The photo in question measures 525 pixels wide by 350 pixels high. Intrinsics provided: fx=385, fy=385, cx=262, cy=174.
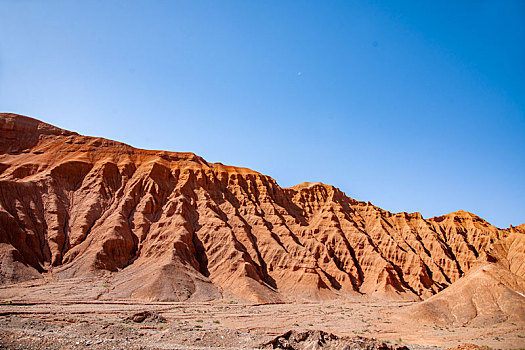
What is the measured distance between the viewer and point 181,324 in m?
37.3

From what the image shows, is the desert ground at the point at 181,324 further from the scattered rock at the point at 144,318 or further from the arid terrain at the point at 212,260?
the arid terrain at the point at 212,260

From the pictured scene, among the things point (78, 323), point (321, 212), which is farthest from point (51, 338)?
point (321, 212)

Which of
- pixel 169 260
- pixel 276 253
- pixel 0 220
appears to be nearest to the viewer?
pixel 0 220

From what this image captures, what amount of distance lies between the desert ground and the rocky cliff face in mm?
5487

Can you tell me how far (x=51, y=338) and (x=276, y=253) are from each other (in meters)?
57.7

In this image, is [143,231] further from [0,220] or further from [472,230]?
[472,230]

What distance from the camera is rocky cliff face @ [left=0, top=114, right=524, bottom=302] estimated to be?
206ft

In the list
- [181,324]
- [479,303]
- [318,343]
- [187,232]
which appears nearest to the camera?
[318,343]

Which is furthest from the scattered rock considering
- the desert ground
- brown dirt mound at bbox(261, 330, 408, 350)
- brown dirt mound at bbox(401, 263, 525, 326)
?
brown dirt mound at bbox(401, 263, 525, 326)

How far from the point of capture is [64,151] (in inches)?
3312

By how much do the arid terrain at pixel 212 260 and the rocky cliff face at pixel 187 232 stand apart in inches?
12.5

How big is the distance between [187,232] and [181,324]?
37115 mm

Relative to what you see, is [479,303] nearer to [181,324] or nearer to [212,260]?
[181,324]

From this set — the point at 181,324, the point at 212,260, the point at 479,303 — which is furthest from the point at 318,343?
the point at 212,260
